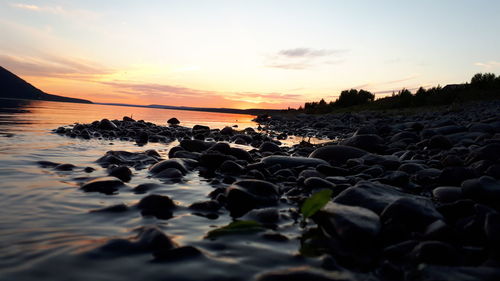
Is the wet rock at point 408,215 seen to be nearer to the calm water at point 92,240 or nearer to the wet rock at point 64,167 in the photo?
the calm water at point 92,240

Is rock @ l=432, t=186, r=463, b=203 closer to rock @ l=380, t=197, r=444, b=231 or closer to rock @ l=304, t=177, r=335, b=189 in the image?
rock @ l=380, t=197, r=444, b=231

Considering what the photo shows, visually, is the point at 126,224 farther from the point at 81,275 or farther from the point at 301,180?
the point at 301,180

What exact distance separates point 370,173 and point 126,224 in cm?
325

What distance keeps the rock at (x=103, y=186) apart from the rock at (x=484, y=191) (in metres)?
3.47

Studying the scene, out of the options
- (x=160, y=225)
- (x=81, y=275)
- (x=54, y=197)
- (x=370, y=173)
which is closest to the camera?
(x=81, y=275)

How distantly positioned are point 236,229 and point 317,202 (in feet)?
2.11

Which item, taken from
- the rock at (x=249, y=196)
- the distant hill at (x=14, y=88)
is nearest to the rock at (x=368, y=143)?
the rock at (x=249, y=196)

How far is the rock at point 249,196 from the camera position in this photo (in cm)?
312

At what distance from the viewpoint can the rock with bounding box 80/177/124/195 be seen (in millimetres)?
3474

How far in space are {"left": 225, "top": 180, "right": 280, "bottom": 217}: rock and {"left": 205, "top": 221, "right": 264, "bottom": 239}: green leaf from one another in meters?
0.48

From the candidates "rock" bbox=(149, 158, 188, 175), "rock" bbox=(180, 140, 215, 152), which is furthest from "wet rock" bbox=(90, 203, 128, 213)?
"rock" bbox=(180, 140, 215, 152)

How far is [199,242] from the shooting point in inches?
87.5

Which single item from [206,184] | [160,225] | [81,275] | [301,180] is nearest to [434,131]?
[301,180]

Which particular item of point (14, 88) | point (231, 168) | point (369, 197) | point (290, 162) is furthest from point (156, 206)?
point (14, 88)
